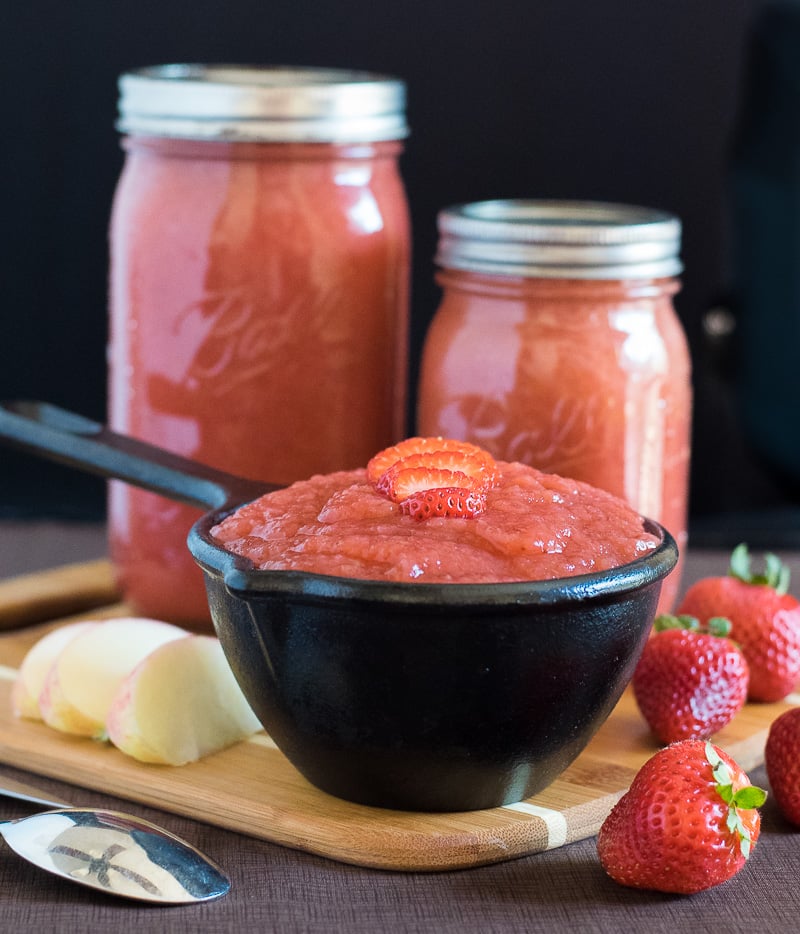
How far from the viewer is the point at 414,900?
962 mm

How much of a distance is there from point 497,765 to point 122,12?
1505mm

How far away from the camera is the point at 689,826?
3.05 feet

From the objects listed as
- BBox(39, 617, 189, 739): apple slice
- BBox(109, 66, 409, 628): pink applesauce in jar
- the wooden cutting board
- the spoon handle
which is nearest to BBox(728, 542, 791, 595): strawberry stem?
the wooden cutting board

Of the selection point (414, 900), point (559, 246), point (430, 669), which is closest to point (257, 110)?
point (559, 246)

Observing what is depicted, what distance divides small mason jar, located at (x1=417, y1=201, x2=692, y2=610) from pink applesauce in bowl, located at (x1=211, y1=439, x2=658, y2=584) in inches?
9.0

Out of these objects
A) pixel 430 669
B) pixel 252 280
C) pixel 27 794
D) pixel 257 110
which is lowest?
pixel 27 794

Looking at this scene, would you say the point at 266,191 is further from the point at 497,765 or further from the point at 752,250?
the point at 752,250

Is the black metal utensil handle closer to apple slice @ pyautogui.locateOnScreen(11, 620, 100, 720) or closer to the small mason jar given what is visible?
apple slice @ pyautogui.locateOnScreen(11, 620, 100, 720)

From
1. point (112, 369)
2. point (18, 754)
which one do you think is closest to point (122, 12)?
point (112, 369)

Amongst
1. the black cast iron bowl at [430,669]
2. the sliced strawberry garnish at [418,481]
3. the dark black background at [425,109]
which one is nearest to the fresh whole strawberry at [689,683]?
the black cast iron bowl at [430,669]

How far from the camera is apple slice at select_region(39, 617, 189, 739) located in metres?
1.18

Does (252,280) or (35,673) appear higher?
(252,280)

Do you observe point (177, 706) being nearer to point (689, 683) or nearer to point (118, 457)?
point (118, 457)

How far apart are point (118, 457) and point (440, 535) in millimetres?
411
